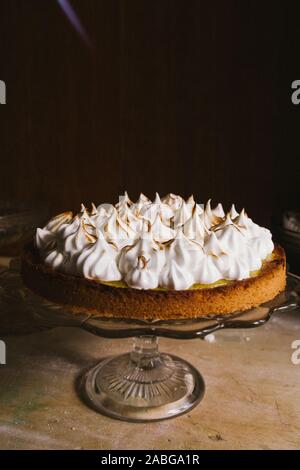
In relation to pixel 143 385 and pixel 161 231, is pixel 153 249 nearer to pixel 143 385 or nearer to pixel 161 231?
pixel 161 231

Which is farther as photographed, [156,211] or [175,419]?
[156,211]

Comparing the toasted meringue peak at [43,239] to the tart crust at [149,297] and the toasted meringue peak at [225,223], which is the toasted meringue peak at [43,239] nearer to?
the tart crust at [149,297]

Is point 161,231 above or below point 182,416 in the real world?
above

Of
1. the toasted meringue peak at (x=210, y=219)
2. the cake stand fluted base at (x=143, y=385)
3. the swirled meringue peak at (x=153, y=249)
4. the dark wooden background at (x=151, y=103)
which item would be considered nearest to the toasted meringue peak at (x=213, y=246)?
the swirled meringue peak at (x=153, y=249)

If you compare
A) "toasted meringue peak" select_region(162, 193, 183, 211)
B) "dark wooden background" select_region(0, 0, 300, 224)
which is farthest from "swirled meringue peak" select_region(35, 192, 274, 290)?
"dark wooden background" select_region(0, 0, 300, 224)

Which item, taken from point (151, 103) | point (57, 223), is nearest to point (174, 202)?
A: point (57, 223)

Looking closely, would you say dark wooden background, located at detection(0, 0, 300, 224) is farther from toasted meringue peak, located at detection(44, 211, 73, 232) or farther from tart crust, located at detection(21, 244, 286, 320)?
tart crust, located at detection(21, 244, 286, 320)

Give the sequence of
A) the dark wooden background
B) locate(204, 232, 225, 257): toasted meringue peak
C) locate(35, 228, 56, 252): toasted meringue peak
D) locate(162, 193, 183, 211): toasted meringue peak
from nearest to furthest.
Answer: locate(204, 232, 225, 257): toasted meringue peak → locate(35, 228, 56, 252): toasted meringue peak → locate(162, 193, 183, 211): toasted meringue peak → the dark wooden background
